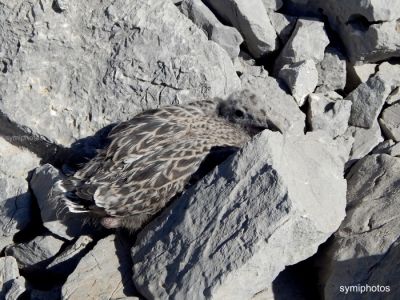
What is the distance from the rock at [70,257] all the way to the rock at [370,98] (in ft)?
8.20

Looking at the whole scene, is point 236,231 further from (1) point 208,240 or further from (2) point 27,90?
(2) point 27,90

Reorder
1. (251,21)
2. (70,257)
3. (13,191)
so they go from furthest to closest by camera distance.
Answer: (251,21) → (13,191) → (70,257)

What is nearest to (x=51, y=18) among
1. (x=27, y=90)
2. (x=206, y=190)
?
(x=27, y=90)

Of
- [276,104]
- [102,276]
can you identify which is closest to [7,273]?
[102,276]

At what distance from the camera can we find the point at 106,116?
6.45 metres

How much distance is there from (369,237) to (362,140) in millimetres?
1546

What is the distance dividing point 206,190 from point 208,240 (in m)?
0.36

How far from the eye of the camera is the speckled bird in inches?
218

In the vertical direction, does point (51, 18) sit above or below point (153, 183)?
above

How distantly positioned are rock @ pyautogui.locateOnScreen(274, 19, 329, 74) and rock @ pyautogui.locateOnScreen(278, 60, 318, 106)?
0.11 metres

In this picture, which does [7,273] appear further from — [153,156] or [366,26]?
[366,26]

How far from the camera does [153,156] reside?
18.8 ft

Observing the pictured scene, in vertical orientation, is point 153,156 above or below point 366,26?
below

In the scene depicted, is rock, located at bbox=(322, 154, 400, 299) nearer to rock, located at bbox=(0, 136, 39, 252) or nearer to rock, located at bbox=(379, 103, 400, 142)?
rock, located at bbox=(379, 103, 400, 142)
